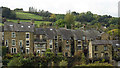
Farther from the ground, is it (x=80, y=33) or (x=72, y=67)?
(x=80, y=33)

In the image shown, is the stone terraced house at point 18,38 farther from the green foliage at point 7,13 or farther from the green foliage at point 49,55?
the green foliage at point 7,13

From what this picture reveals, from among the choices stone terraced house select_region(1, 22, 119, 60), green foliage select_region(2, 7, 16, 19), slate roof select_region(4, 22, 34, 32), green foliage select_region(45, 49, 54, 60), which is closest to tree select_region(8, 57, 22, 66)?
green foliage select_region(45, 49, 54, 60)

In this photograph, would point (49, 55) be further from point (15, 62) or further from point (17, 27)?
point (17, 27)

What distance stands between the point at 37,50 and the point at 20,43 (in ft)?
15.2

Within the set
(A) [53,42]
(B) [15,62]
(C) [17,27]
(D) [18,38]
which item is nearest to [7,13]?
(C) [17,27]

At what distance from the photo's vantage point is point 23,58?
179 feet

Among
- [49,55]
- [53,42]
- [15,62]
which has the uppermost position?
[53,42]

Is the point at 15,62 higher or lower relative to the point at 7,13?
lower

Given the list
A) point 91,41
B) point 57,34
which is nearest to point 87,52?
point 91,41

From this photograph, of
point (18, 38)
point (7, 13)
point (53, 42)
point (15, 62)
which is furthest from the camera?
point (7, 13)

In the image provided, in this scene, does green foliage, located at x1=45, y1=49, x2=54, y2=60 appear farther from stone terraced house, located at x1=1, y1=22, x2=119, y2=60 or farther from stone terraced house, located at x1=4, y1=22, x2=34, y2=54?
stone terraced house, located at x1=4, y1=22, x2=34, y2=54

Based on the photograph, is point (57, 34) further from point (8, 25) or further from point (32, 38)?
point (8, 25)

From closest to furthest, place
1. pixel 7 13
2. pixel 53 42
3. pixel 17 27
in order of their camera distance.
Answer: pixel 17 27 → pixel 53 42 → pixel 7 13

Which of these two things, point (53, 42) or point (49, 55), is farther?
point (53, 42)
